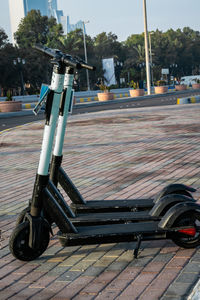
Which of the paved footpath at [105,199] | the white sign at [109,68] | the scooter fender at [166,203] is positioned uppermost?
the white sign at [109,68]

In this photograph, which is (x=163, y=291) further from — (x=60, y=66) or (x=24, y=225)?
(x=60, y=66)

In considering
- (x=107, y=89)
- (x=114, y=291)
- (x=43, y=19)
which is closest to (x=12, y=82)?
(x=43, y=19)

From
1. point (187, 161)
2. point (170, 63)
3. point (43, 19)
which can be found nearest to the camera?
point (187, 161)

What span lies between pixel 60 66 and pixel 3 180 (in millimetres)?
4072

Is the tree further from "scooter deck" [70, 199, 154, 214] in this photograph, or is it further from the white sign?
"scooter deck" [70, 199, 154, 214]

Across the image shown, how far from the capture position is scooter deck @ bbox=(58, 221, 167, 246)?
145 inches

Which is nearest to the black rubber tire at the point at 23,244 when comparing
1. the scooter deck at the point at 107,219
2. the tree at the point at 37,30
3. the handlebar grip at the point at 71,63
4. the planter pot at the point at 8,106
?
the scooter deck at the point at 107,219

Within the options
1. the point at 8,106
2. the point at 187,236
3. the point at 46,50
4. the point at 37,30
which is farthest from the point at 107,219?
the point at 37,30

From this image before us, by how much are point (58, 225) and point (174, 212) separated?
0.91 meters

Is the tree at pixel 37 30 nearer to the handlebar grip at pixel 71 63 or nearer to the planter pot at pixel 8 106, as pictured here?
the planter pot at pixel 8 106

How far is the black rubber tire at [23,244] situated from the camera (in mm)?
3637

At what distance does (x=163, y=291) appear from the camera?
307 cm

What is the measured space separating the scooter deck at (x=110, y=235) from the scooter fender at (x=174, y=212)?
0.05 meters

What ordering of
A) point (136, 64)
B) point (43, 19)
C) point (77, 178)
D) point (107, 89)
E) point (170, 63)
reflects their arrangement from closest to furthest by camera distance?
1. point (77, 178)
2. point (107, 89)
3. point (43, 19)
4. point (136, 64)
5. point (170, 63)
